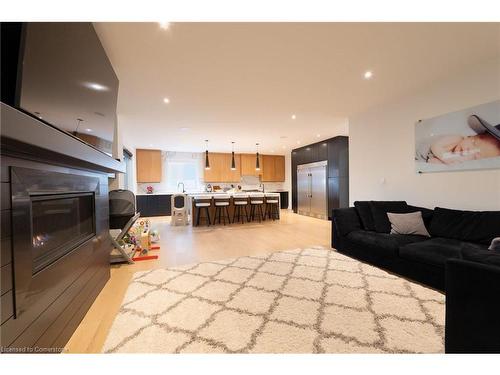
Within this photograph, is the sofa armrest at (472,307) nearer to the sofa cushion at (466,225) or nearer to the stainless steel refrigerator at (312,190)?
the sofa cushion at (466,225)

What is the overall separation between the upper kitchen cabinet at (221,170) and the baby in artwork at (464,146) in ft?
21.2

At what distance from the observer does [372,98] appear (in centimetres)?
355

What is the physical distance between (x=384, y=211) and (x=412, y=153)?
106 centimetres

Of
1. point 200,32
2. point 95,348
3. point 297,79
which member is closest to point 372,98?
point 297,79

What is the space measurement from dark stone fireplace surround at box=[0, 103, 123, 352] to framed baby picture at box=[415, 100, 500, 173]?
A: 4.13 m

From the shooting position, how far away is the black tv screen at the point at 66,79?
104 centimetres

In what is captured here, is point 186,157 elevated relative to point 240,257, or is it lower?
elevated

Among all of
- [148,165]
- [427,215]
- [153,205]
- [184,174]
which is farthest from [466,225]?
[148,165]

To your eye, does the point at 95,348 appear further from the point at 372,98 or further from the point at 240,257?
the point at 372,98

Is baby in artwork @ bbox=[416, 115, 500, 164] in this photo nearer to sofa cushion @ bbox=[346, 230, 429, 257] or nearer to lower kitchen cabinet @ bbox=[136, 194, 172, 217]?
sofa cushion @ bbox=[346, 230, 429, 257]

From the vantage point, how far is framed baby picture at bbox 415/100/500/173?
2.47 metres

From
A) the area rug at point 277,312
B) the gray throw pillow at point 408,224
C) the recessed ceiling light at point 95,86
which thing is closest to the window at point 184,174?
the area rug at point 277,312

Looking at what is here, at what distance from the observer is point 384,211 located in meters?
3.19
